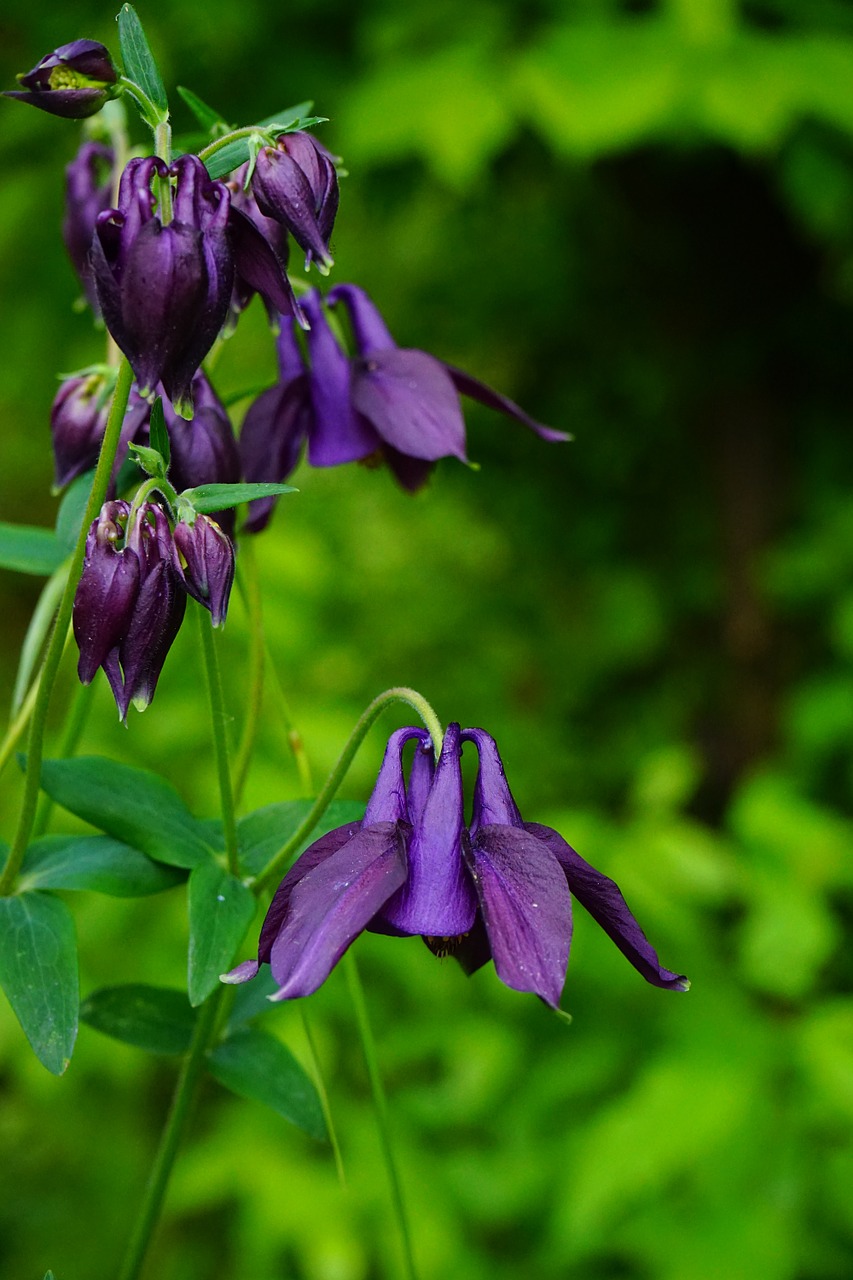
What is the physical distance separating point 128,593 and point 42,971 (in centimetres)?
23

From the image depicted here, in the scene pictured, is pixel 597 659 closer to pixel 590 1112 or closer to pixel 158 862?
pixel 590 1112

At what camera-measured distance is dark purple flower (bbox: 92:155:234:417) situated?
1.63 ft

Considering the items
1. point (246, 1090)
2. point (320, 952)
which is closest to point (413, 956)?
point (246, 1090)

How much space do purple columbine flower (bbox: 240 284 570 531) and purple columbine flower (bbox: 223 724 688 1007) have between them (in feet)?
0.78

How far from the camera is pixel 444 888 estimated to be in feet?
1.74

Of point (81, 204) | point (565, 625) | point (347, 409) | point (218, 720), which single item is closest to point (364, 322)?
point (347, 409)

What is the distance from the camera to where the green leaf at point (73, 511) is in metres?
0.79

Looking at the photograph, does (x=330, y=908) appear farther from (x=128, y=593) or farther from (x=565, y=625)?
(x=565, y=625)

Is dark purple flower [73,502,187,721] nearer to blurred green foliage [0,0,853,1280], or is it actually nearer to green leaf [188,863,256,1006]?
green leaf [188,863,256,1006]

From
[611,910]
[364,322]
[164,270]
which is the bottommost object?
[611,910]

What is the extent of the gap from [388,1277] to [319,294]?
1.50 m

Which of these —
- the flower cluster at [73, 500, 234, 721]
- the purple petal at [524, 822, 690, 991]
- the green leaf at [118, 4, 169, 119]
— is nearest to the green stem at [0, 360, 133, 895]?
the flower cluster at [73, 500, 234, 721]

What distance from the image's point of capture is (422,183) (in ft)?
7.82

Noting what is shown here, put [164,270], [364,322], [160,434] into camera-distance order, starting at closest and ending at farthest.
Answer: [164,270]
[160,434]
[364,322]
